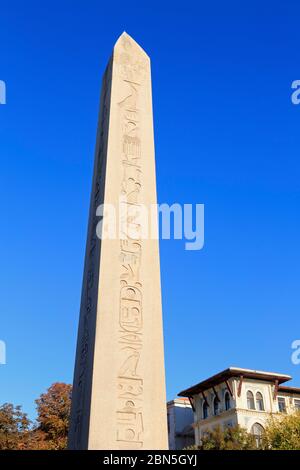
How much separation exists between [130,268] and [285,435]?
2209 centimetres

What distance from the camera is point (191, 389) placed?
3772cm

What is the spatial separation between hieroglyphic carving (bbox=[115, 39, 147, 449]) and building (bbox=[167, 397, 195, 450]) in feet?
109

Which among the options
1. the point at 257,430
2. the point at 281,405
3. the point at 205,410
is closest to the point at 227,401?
the point at 257,430

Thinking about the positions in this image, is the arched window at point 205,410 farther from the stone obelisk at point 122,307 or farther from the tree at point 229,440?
the stone obelisk at point 122,307

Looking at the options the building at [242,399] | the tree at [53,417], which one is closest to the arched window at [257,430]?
the building at [242,399]

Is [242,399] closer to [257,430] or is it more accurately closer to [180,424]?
[257,430]

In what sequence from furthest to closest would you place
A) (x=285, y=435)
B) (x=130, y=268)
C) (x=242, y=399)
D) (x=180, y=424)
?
(x=180, y=424) < (x=242, y=399) < (x=285, y=435) < (x=130, y=268)

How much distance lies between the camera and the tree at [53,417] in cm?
2897

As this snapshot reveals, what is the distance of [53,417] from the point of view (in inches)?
→ 1214

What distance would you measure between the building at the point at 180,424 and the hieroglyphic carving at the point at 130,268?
3320 centimetres

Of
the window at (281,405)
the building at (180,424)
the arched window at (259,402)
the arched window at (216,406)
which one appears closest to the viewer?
the arched window at (259,402)

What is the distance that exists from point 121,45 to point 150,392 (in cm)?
658
